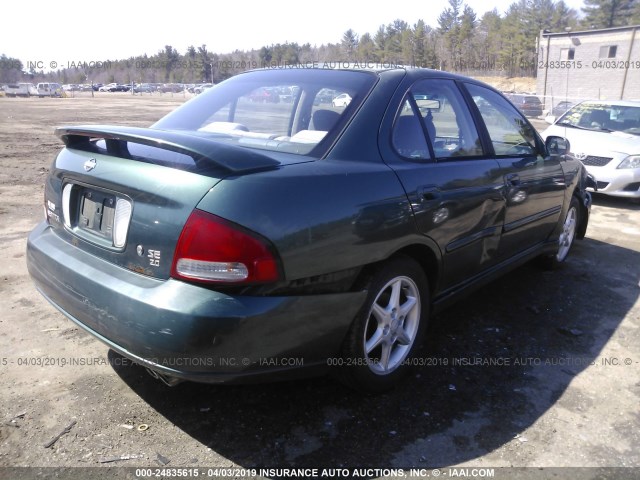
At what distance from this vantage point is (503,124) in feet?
12.6

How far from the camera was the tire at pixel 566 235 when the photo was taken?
15.8 ft

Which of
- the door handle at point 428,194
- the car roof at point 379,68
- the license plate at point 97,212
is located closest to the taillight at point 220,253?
the license plate at point 97,212

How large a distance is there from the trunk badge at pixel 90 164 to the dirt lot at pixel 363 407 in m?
1.18

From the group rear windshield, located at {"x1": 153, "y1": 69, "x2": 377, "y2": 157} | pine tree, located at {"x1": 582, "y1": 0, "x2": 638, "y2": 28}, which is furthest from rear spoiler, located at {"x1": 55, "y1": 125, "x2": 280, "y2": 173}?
pine tree, located at {"x1": 582, "y1": 0, "x2": 638, "y2": 28}

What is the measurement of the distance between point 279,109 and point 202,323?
168cm

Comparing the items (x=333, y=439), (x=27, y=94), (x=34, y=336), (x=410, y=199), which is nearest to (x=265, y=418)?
(x=333, y=439)

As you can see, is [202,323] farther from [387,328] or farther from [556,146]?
[556,146]

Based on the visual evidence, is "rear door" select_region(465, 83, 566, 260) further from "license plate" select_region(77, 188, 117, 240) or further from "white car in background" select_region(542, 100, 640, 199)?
"white car in background" select_region(542, 100, 640, 199)

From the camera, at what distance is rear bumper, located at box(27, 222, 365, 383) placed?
1997mm

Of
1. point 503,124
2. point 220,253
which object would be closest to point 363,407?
point 220,253

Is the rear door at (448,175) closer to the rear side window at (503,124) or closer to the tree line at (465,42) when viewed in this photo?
the rear side window at (503,124)

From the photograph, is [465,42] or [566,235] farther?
[465,42]

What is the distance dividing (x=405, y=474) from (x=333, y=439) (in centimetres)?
37

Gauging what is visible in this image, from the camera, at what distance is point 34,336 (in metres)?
3.32
